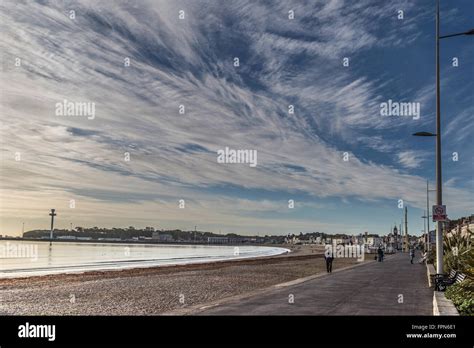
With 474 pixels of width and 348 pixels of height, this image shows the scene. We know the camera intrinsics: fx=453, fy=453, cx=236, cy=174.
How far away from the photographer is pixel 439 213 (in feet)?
48.6

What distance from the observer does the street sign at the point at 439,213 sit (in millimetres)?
14695

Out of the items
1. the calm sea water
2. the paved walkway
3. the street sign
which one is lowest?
the calm sea water

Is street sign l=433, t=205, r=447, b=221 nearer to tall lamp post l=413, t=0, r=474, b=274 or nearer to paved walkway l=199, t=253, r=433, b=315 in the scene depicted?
tall lamp post l=413, t=0, r=474, b=274

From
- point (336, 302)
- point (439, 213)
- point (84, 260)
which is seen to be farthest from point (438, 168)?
point (84, 260)

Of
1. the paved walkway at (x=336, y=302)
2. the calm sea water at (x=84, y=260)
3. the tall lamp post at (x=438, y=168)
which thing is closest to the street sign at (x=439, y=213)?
the tall lamp post at (x=438, y=168)

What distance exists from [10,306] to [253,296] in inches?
327

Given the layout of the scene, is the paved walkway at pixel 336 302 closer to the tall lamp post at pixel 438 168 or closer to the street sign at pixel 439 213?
the tall lamp post at pixel 438 168

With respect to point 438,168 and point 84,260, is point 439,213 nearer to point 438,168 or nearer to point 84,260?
point 438,168

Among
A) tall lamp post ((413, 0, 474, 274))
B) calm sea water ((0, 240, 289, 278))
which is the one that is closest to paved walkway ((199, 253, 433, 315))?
tall lamp post ((413, 0, 474, 274))

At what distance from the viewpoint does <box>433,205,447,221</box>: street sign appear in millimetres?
14695

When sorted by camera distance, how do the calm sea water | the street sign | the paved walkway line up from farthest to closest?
the calm sea water → the street sign → the paved walkway

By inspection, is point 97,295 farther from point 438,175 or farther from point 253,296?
point 438,175

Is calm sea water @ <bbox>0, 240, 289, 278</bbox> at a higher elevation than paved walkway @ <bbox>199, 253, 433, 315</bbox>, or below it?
below
